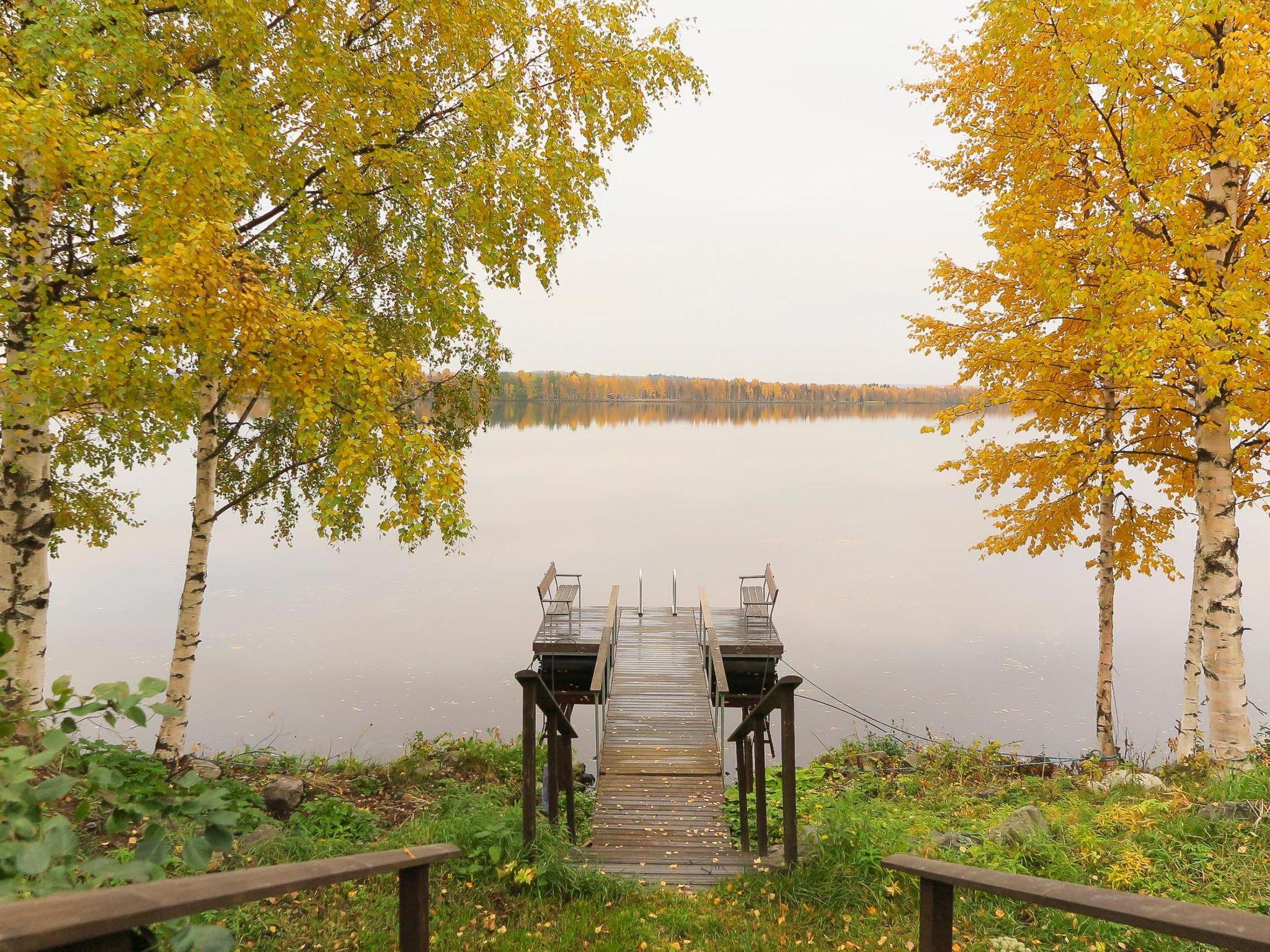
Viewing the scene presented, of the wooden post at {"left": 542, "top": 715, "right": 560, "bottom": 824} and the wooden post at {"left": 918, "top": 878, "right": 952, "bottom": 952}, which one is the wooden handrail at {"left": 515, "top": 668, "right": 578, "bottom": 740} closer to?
the wooden post at {"left": 542, "top": 715, "right": 560, "bottom": 824}

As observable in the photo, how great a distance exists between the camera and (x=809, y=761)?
12.2m

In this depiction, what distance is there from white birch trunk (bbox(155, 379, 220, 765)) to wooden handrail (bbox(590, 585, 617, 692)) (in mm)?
4323

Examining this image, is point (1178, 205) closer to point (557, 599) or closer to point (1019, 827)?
point (1019, 827)

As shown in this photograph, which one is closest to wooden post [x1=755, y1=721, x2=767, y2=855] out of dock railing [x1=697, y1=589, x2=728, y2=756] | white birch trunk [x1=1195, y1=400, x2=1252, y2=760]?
dock railing [x1=697, y1=589, x2=728, y2=756]

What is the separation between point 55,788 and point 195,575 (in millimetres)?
7220

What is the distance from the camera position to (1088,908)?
1847mm

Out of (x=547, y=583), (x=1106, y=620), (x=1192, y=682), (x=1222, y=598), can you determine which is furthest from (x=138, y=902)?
(x=547, y=583)

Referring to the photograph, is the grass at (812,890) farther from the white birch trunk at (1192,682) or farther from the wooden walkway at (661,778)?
the white birch trunk at (1192,682)

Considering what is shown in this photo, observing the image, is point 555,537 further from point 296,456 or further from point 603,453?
point 603,453

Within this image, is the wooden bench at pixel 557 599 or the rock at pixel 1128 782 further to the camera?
the wooden bench at pixel 557 599

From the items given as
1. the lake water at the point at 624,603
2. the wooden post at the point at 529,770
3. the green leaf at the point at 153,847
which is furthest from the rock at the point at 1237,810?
the lake water at the point at 624,603

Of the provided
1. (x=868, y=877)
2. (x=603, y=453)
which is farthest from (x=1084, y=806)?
(x=603, y=453)

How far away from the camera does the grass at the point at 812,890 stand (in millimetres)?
4109

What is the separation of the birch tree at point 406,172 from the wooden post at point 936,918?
13.4ft
